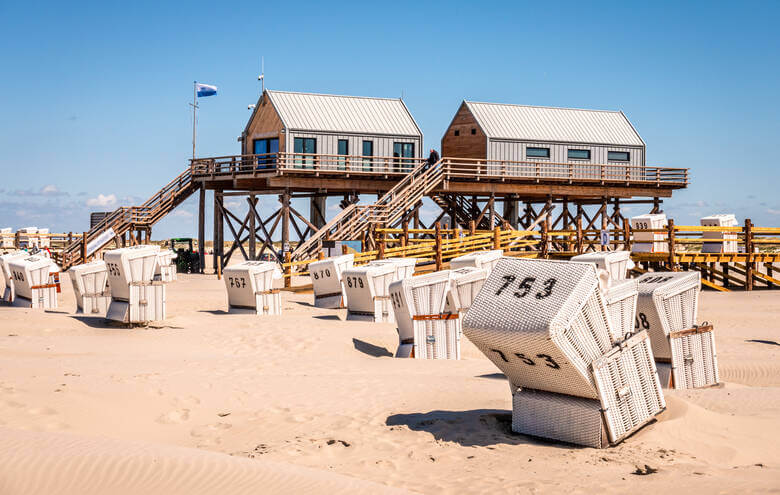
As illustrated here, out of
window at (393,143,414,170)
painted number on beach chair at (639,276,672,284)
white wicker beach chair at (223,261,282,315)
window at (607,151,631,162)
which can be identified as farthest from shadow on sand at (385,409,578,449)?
window at (607,151,631,162)

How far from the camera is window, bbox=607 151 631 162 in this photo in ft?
138

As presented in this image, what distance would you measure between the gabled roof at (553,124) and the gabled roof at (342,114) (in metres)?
3.89

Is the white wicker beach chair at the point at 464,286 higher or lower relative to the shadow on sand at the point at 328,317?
higher

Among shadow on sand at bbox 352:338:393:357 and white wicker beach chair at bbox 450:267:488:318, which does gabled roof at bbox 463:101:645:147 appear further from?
shadow on sand at bbox 352:338:393:357

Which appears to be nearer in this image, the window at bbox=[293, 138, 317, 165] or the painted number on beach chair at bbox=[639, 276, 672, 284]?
the painted number on beach chair at bbox=[639, 276, 672, 284]

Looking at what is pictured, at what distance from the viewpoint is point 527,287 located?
7.55 metres

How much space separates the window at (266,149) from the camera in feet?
122

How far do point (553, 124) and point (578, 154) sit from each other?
206 centimetres

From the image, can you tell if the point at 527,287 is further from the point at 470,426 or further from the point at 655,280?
the point at 655,280

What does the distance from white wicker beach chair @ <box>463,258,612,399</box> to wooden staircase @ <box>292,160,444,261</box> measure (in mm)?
23380

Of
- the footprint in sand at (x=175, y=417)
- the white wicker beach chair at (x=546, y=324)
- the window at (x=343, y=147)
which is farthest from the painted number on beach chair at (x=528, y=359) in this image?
the window at (x=343, y=147)

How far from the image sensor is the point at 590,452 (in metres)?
7.33

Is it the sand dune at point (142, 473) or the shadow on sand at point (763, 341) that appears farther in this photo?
the shadow on sand at point (763, 341)

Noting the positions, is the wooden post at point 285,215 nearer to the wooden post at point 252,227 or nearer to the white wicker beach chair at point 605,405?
the wooden post at point 252,227
